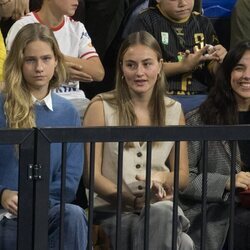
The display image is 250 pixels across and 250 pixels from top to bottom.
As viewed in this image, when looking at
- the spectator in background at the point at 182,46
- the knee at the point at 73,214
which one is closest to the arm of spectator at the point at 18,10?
the spectator in background at the point at 182,46

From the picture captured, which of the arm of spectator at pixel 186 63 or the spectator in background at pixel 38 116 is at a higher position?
the arm of spectator at pixel 186 63

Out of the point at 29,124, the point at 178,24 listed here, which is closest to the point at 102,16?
the point at 178,24

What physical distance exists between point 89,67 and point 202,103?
0.89 meters

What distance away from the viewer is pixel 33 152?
4.44 meters

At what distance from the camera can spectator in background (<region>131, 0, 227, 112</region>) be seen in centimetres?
679

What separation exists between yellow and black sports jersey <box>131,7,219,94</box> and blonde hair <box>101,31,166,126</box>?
88 cm

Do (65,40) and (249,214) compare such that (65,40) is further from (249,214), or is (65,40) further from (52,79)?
(249,214)

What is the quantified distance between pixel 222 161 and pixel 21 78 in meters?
1.29

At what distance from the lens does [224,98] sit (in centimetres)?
612

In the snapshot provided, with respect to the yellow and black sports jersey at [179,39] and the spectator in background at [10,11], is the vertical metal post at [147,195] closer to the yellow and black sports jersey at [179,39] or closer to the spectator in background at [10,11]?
the yellow and black sports jersey at [179,39]

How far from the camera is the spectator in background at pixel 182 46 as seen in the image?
6.79 meters

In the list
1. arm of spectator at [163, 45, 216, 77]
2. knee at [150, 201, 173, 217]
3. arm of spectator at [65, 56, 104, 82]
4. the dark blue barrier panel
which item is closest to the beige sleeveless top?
knee at [150, 201, 173, 217]

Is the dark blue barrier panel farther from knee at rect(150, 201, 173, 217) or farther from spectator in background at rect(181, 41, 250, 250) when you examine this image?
knee at rect(150, 201, 173, 217)

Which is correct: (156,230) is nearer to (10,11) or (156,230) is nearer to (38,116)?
(38,116)
